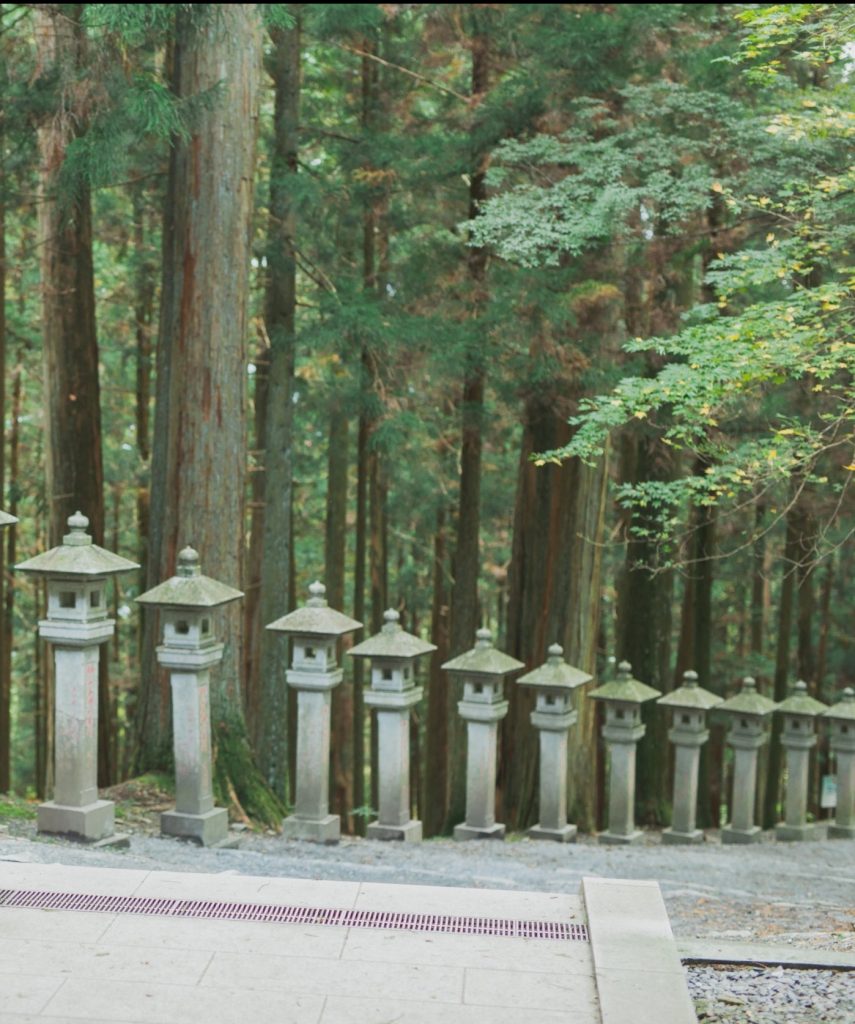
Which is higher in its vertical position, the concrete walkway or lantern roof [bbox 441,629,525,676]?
lantern roof [bbox 441,629,525,676]

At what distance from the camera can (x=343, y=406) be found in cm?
1502

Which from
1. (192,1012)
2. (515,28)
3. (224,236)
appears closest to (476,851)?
(224,236)

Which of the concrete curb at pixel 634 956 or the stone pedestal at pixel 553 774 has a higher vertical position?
the concrete curb at pixel 634 956

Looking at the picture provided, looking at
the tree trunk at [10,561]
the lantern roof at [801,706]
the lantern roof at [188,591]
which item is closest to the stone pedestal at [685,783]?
the lantern roof at [801,706]

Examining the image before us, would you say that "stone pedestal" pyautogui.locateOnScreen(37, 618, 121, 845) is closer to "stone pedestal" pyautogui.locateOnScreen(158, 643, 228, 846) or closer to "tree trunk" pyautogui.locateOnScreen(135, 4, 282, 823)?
"stone pedestal" pyautogui.locateOnScreen(158, 643, 228, 846)

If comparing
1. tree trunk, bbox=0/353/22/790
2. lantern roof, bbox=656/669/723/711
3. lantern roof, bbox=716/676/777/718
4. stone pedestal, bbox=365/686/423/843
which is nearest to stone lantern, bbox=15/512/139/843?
stone pedestal, bbox=365/686/423/843

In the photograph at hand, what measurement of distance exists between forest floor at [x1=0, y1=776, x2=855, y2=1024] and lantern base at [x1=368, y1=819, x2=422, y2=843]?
0.61ft

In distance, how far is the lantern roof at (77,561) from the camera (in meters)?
7.61

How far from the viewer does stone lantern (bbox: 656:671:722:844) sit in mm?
13305

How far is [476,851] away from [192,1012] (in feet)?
20.7

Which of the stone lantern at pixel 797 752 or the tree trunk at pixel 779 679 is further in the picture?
the tree trunk at pixel 779 679

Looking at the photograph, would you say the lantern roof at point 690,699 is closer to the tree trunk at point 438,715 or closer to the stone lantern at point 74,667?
the tree trunk at point 438,715

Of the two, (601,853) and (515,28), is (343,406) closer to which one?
(515,28)

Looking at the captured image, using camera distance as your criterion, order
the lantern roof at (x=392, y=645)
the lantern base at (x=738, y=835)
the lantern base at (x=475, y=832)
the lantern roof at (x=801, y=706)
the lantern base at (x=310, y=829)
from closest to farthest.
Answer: the lantern base at (x=310, y=829), the lantern roof at (x=392, y=645), the lantern base at (x=475, y=832), the lantern base at (x=738, y=835), the lantern roof at (x=801, y=706)
